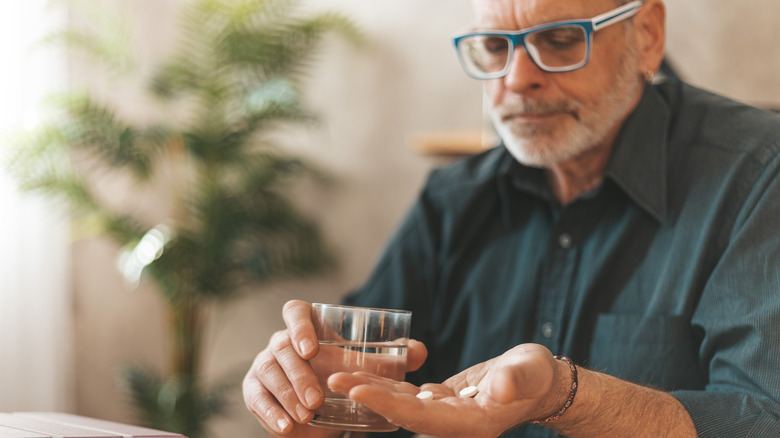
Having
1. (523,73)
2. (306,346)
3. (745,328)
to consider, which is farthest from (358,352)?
(523,73)

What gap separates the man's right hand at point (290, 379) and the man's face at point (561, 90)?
0.52m

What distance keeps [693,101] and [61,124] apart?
6.14ft

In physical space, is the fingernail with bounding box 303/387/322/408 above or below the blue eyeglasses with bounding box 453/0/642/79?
below

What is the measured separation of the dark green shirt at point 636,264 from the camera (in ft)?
3.35

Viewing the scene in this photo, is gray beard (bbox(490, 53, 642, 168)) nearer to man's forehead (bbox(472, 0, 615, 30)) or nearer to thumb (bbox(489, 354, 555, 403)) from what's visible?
man's forehead (bbox(472, 0, 615, 30))

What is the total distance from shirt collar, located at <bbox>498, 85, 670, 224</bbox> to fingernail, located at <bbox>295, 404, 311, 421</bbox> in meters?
0.69

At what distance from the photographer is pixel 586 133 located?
4.32 ft

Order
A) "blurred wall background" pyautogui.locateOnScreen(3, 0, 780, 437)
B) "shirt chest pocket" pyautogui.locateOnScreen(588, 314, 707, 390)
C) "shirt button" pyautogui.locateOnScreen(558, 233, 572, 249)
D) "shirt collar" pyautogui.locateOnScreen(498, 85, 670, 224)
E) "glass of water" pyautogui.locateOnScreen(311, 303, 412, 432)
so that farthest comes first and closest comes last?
"blurred wall background" pyautogui.locateOnScreen(3, 0, 780, 437), "shirt button" pyautogui.locateOnScreen(558, 233, 572, 249), "shirt collar" pyautogui.locateOnScreen(498, 85, 670, 224), "shirt chest pocket" pyautogui.locateOnScreen(588, 314, 707, 390), "glass of water" pyautogui.locateOnScreen(311, 303, 412, 432)

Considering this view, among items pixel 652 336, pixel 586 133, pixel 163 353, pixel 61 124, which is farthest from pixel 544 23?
pixel 163 353

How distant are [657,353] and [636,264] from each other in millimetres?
166

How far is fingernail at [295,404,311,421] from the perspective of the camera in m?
0.87

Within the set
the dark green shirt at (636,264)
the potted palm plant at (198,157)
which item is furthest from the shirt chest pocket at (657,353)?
the potted palm plant at (198,157)

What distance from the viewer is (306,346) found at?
0.88m

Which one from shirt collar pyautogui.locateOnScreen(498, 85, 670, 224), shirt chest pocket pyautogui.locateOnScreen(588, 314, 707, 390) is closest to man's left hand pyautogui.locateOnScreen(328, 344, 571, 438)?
shirt chest pocket pyautogui.locateOnScreen(588, 314, 707, 390)
